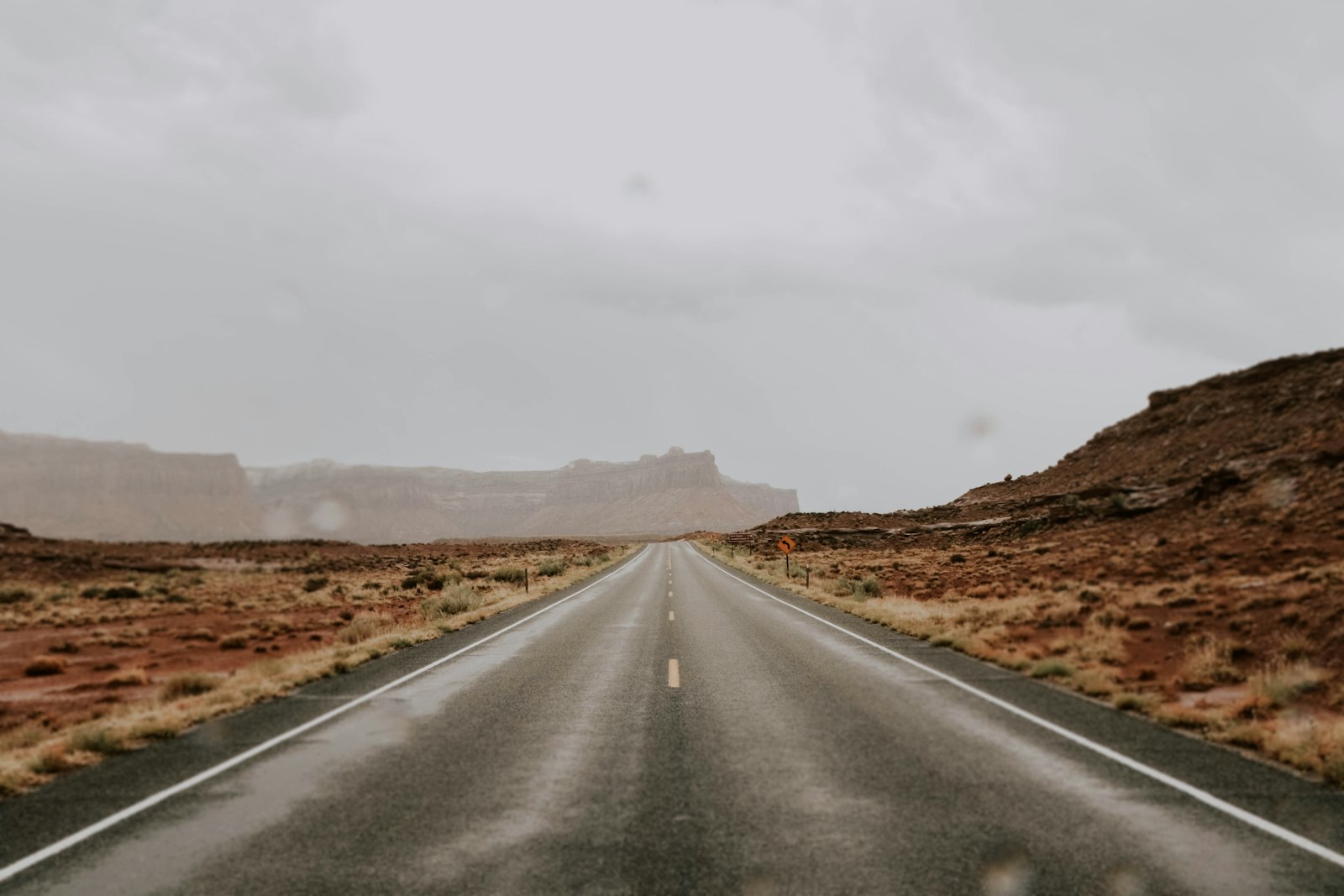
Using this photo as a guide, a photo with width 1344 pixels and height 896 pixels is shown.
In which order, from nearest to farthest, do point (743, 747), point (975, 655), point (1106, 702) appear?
point (743, 747)
point (1106, 702)
point (975, 655)

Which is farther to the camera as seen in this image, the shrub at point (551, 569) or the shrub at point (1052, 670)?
the shrub at point (551, 569)

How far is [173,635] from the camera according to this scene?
21.5 metres

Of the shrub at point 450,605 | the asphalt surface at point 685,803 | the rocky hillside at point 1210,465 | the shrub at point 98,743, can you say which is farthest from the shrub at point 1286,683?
the rocky hillside at point 1210,465

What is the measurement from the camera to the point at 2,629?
79.9ft

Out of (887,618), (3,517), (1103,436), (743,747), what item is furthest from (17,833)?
(3,517)

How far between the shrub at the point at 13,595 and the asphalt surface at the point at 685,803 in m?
36.3

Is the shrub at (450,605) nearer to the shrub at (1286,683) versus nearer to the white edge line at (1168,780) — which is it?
the white edge line at (1168,780)

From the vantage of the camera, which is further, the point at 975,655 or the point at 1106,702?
the point at 975,655

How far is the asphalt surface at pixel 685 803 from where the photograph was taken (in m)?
4.30

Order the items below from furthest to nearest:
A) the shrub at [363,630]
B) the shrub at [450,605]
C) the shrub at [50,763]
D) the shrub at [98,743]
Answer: the shrub at [450,605]
the shrub at [363,630]
the shrub at [98,743]
the shrub at [50,763]

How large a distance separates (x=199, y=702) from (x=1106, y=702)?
476 inches

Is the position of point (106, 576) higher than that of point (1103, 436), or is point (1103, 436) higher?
point (1103, 436)

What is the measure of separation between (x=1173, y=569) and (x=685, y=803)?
25061mm

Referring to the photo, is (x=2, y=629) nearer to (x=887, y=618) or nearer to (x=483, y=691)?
(x=483, y=691)
